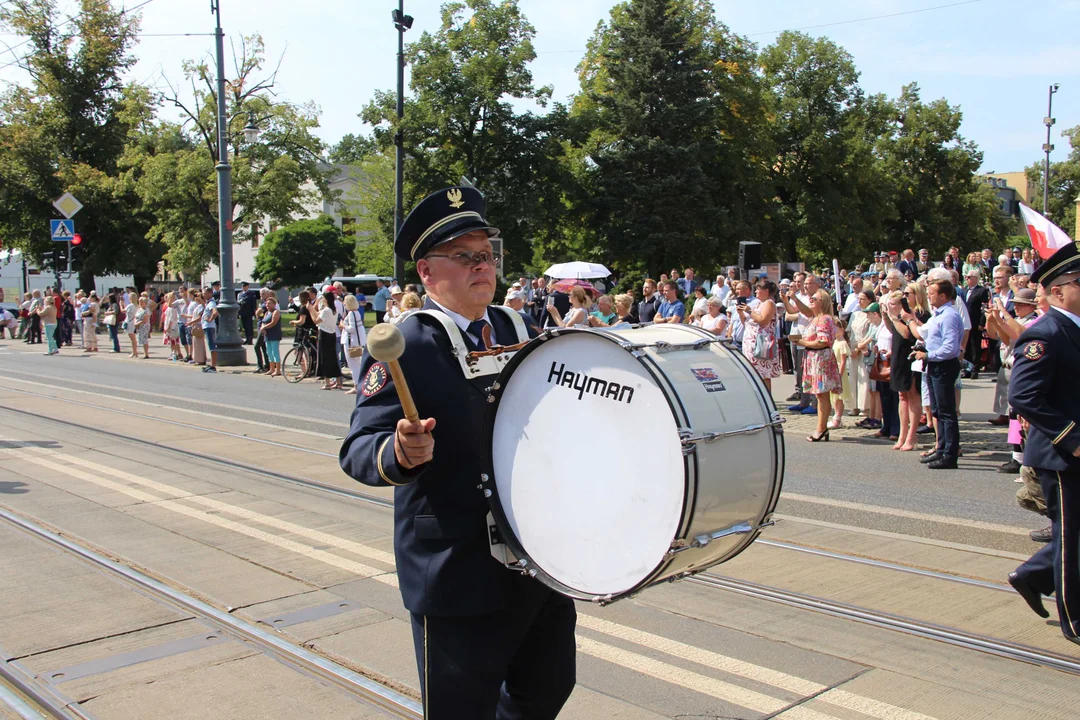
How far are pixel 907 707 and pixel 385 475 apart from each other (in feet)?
8.83

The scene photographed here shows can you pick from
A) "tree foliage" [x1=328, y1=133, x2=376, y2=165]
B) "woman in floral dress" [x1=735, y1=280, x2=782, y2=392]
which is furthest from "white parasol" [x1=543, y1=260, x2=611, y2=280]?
"tree foliage" [x1=328, y1=133, x2=376, y2=165]

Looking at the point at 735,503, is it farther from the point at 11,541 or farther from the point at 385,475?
the point at 11,541

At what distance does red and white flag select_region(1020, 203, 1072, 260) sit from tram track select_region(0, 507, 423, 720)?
435 centimetres

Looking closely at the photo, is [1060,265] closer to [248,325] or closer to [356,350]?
[356,350]

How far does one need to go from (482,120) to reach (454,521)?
3887 centimetres

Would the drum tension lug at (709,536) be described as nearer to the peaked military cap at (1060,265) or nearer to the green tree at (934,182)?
the peaked military cap at (1060,265)

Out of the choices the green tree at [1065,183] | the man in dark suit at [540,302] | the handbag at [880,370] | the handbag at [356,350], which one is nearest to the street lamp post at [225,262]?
the handbag at [356,350]

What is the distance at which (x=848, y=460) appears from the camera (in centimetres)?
984

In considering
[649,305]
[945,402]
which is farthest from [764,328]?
[649,305]

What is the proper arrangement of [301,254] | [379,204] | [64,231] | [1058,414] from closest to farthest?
[1058,414] < [64,231] < [379,204] < [301,254]

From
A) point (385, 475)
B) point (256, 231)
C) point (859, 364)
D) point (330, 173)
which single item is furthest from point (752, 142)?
point (385, 475)

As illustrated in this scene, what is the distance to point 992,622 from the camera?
4.95m

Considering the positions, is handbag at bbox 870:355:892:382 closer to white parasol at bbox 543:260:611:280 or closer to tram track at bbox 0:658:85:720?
tram track at bbox 0:658:85:720

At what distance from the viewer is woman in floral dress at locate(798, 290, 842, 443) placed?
10.9m
